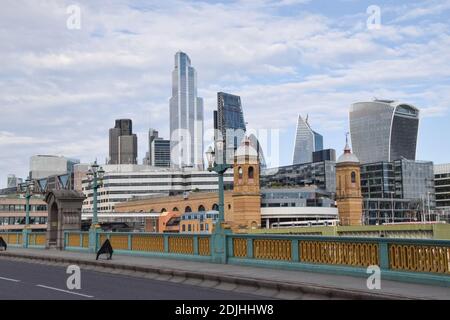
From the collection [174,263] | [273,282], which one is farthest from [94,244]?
[273,282]

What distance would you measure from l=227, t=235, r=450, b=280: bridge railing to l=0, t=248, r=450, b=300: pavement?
0.44 meters

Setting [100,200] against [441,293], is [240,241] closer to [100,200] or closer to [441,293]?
[441,293]

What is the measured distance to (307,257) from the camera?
720 inches

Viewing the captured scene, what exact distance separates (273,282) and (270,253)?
15.3 feet

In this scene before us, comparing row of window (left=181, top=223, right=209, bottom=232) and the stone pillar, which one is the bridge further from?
row of window (left=181, top=223, right=209, bottom=232)

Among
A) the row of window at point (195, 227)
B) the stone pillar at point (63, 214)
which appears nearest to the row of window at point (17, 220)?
the row of window at point (195, 227)

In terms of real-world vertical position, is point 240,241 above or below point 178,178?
below

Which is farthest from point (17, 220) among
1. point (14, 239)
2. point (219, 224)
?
point (219, 224)

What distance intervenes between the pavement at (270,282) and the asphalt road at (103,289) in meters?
0.46

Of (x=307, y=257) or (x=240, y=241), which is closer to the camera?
(x=307, y=257)

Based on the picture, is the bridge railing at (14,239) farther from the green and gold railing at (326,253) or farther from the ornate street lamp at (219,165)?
the ornate street lamp at (219,165)

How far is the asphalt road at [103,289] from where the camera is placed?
46.9ft

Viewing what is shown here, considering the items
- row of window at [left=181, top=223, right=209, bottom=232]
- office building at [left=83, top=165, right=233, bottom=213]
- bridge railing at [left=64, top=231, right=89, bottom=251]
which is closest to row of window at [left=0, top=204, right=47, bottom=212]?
office building at [left=83, top=165, right=233, bottom=213]

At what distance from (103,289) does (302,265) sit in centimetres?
621
